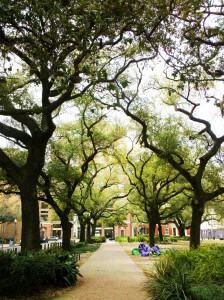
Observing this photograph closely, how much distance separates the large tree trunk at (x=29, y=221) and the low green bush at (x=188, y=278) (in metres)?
4.27

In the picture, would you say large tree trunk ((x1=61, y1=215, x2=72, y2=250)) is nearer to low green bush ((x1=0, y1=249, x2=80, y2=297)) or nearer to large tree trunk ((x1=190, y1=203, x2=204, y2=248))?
large tree trunk ((x1=190, y1=203, x2=204, y2=248))

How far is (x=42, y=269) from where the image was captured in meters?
8.70

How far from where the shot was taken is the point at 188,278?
760 cm

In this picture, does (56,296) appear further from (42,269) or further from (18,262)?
(18,262)

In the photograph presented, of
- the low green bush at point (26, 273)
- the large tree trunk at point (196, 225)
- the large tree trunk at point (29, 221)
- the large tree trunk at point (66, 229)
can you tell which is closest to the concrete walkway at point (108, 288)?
the low green bush at point (26, 273)

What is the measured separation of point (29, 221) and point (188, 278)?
224 inches

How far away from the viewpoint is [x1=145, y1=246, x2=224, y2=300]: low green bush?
21.9 feet

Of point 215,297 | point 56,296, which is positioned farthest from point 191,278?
point 56,296

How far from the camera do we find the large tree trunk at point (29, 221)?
36.6 feet

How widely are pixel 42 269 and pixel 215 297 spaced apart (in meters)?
4.44

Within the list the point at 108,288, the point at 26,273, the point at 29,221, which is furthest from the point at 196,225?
the point at 26,273

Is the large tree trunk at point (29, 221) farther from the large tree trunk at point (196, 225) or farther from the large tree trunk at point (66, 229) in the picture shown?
the large tree trunk at point (66, 229)

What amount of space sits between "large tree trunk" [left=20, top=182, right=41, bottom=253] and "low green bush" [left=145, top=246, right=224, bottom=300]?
14.0 ft

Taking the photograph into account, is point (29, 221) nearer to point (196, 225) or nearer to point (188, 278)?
point (188, 278)
